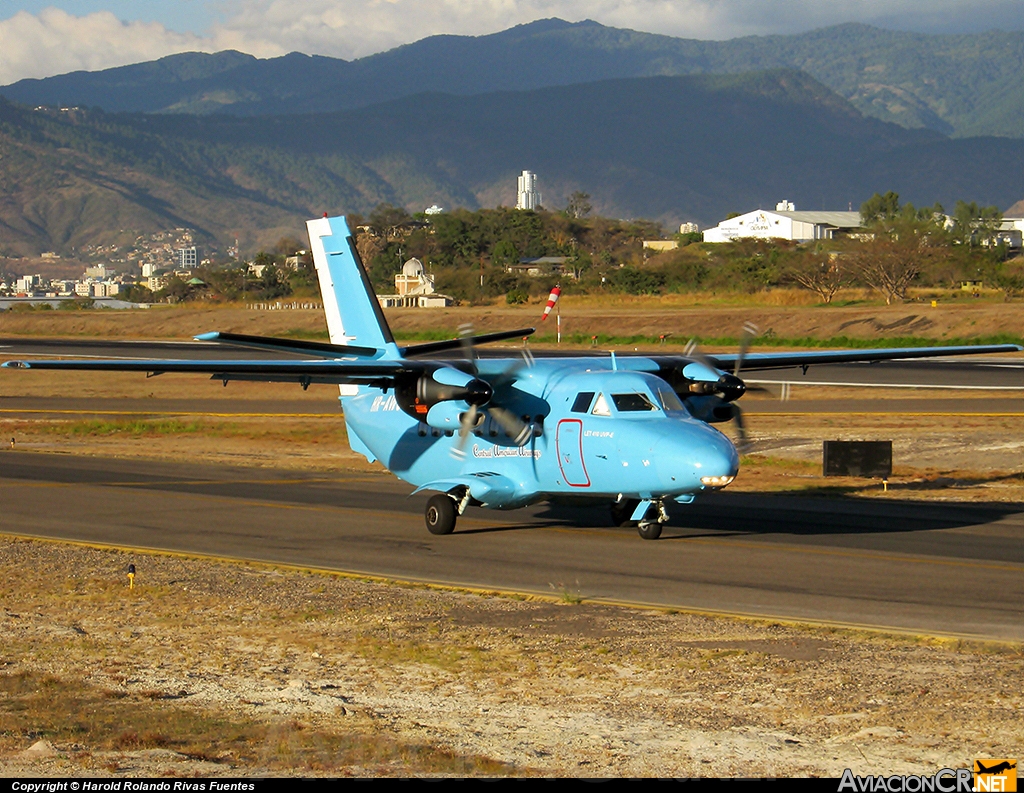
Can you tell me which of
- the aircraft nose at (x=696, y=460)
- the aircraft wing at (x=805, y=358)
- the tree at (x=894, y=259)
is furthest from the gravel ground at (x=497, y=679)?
the tree at (x=894, y=259)

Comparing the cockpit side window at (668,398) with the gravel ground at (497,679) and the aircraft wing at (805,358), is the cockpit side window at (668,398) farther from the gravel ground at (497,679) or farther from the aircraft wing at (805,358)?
the gravel ground at (497,679)

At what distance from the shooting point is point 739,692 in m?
12.6

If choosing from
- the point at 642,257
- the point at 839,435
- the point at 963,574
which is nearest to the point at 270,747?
the point at 963,574

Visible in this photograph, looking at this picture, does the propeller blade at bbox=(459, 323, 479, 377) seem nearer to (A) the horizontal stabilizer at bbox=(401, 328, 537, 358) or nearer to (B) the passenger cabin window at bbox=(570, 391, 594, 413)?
(A) the horizontal stabilizer at bbox=(401, 328, 537, 358)

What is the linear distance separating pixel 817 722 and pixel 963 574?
8.63 m

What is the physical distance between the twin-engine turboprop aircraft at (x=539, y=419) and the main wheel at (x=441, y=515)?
23 millimetres

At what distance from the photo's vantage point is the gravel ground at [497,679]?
33.8 feet

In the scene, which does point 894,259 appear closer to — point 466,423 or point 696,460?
point 466,423

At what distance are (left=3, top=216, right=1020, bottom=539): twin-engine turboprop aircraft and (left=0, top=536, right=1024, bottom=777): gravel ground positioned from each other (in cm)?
409

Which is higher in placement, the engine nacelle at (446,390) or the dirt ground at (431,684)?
the engine nacelle at (446,390)

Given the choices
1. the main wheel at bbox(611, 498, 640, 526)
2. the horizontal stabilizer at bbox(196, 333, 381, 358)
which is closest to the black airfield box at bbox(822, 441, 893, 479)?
the main wheel at bbox(611, 498, 640, 526)

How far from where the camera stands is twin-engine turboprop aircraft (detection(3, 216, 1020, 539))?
826 inches

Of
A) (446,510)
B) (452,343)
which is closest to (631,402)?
(446,510)

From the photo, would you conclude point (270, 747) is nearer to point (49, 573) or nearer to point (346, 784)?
point (346, 784)
